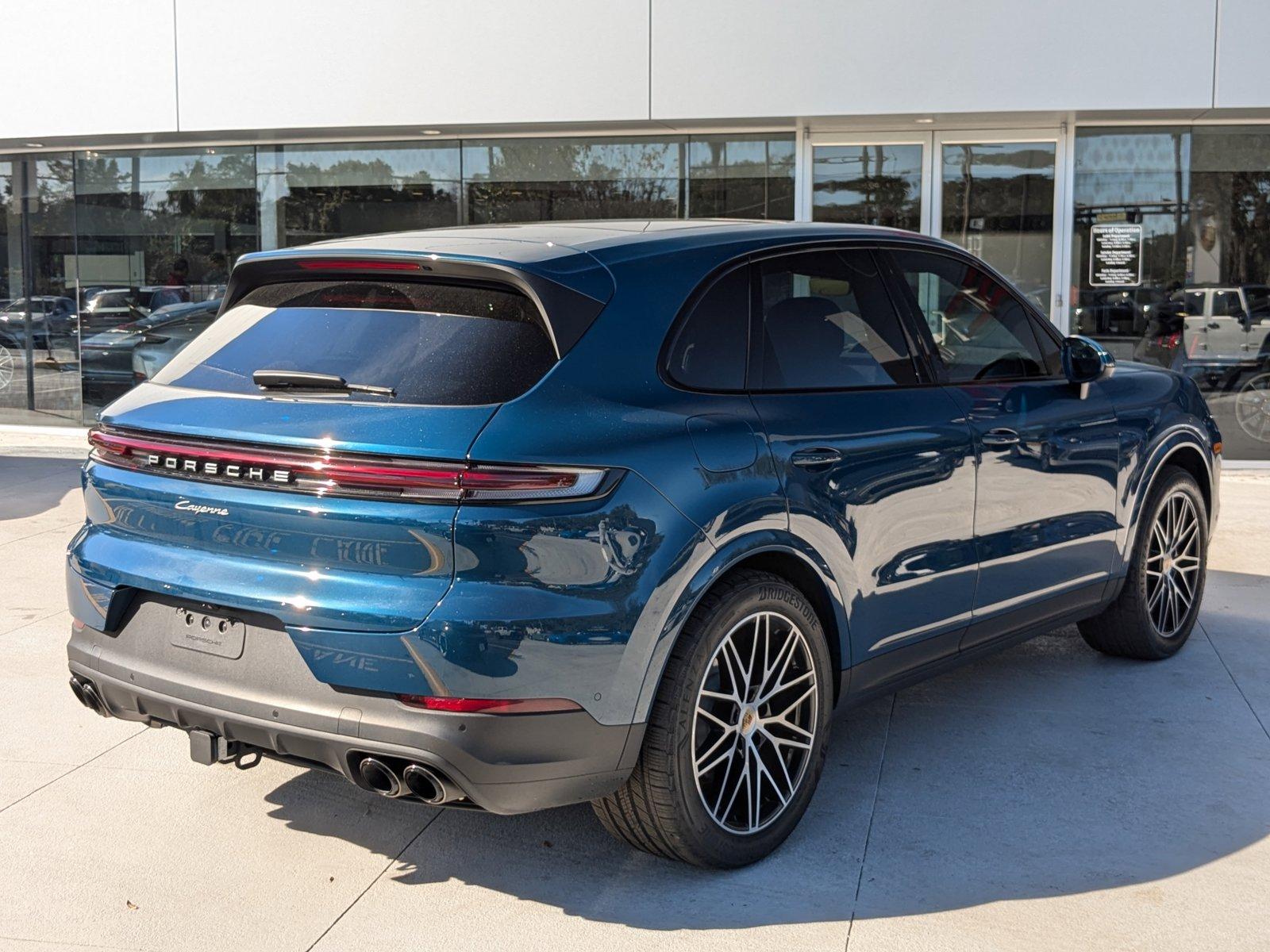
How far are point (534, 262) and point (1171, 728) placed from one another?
10.1ft

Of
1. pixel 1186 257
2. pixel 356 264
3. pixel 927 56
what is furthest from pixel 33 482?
pixel 1186 257

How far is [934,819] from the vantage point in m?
4.12

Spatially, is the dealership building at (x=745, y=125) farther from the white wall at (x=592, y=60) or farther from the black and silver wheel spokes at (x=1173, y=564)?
the black and silver wheel spokes at (x=1173, y=564)

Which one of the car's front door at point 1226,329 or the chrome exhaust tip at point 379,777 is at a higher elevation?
the car's front door at point 1226,329

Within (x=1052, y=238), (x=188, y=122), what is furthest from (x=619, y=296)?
(x=188, y=122)

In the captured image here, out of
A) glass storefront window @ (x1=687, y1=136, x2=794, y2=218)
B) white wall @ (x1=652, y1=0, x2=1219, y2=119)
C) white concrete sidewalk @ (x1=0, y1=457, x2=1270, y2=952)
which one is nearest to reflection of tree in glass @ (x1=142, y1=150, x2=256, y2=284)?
glass storefront window @ (x1=687, y1=136, x2=794, y2=218)

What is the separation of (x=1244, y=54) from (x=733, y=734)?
9.33 meters

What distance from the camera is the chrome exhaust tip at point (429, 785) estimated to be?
3.15 m

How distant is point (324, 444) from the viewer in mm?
3219

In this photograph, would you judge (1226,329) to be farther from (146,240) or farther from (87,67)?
(87,67)

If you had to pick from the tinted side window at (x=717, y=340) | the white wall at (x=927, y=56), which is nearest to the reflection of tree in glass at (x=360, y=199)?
the white wall at (x=927, y=56)

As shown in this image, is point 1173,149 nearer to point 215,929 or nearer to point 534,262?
point 534,262

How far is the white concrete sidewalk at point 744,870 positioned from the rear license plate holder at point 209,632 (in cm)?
72

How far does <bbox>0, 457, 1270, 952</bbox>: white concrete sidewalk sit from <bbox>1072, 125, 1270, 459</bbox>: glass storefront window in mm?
7416
